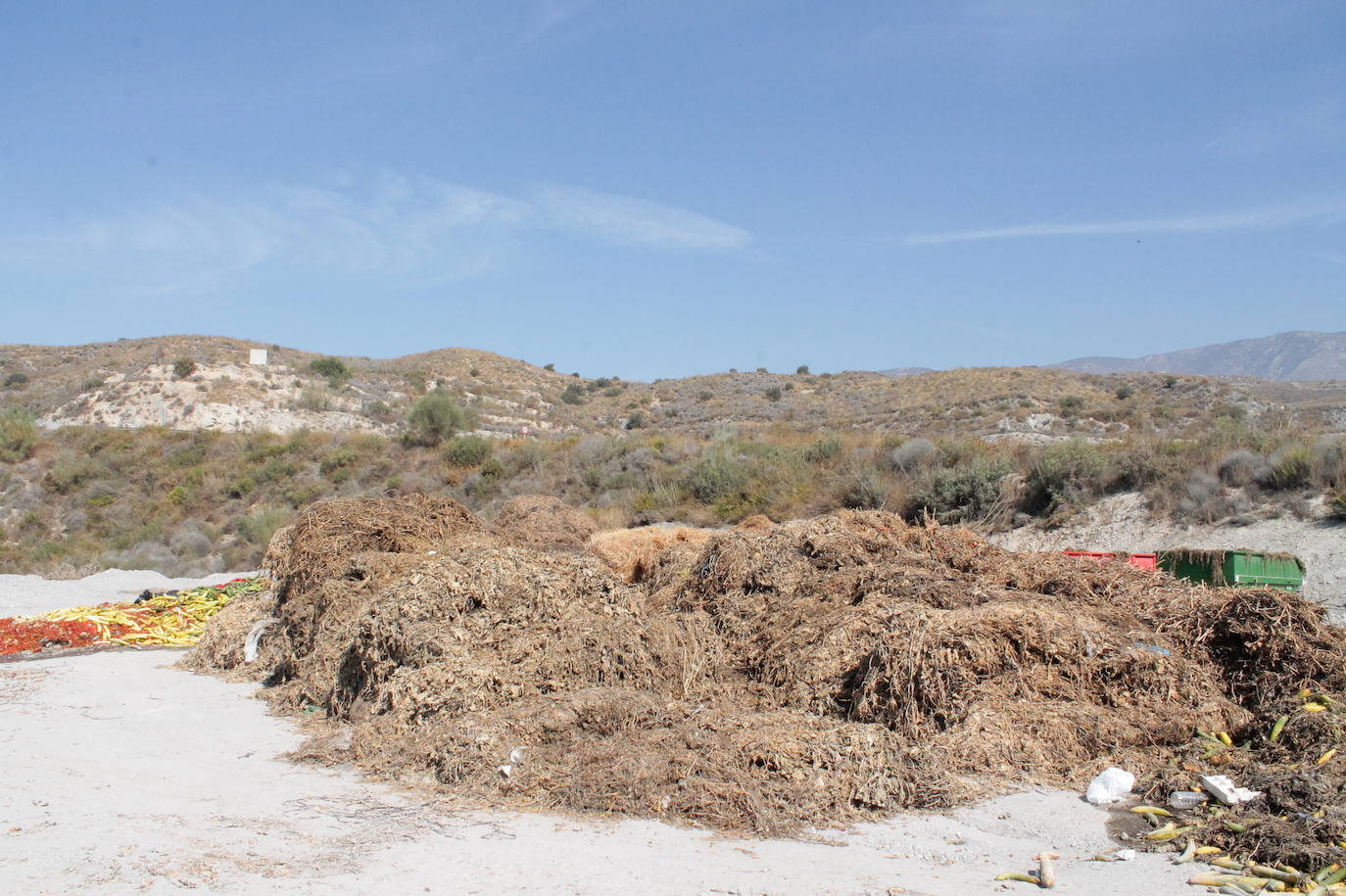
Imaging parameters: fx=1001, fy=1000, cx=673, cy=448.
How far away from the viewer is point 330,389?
149 ft

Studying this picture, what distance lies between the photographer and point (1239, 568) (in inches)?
383

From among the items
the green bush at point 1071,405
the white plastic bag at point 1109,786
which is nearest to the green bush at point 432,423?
the green bush at point 1071,405

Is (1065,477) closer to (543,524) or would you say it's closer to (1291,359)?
(543,524)

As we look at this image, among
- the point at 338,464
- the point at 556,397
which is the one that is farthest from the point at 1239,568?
the point at 556,397

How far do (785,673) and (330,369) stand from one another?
44.8m

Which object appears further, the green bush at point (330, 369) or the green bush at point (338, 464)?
the green bush at point (330, 369)

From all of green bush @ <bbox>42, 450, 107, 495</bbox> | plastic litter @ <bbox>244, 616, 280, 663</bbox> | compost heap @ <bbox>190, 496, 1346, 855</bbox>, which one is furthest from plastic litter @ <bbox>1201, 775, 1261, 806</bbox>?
green bush @ <bbox>42, 450, 107, 495</bbox>

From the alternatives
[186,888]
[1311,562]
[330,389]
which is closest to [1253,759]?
[186,888]

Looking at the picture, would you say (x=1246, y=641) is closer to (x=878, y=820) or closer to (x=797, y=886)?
(x=878, y=820)

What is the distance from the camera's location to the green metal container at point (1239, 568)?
9.73 meters

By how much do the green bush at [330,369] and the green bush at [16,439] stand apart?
43.5 feet

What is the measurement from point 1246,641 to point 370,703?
6279 millimetres

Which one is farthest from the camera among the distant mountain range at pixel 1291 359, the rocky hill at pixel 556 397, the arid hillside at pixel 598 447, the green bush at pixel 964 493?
the distant mountain range at pixel 1291 359

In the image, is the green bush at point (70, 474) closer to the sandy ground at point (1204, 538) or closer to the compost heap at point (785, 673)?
the compost heap at point (785, 673)
